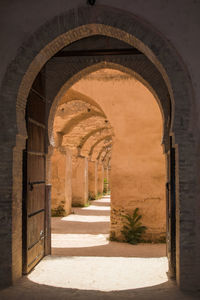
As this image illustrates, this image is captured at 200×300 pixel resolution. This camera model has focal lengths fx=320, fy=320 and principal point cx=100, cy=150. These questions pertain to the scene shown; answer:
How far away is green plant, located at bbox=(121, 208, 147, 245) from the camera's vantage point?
9.98 m

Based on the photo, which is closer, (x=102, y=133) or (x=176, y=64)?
(x=176, y=64)

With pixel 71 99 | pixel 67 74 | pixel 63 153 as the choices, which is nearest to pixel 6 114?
pixel 67 74

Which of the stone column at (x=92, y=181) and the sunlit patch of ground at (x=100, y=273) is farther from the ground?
the stone column at (x=92, y=181)

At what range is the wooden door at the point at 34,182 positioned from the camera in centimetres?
575

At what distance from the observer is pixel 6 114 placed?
5176 millimetres

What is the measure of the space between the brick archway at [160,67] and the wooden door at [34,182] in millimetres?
363

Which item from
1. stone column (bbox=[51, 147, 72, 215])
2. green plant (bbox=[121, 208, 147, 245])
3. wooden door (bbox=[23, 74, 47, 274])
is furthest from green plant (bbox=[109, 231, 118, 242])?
stone column (bbox=[51, 147, 72, 215])

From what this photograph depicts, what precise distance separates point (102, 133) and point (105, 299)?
54.7 ft

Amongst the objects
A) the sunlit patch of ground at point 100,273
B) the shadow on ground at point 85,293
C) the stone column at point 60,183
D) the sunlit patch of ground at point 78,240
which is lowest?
the sunlit patch of ground at point 78,240

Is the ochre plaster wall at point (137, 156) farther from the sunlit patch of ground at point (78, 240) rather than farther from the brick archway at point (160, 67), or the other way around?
the brick archway at point (160, 67)

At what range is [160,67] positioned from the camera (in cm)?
538

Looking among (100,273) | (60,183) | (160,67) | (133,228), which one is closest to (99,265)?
(100,273)

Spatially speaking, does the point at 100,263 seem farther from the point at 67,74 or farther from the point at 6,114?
the point at 67,74

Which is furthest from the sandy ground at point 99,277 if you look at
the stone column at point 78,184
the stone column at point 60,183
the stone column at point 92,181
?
the stone column at point 92,181
